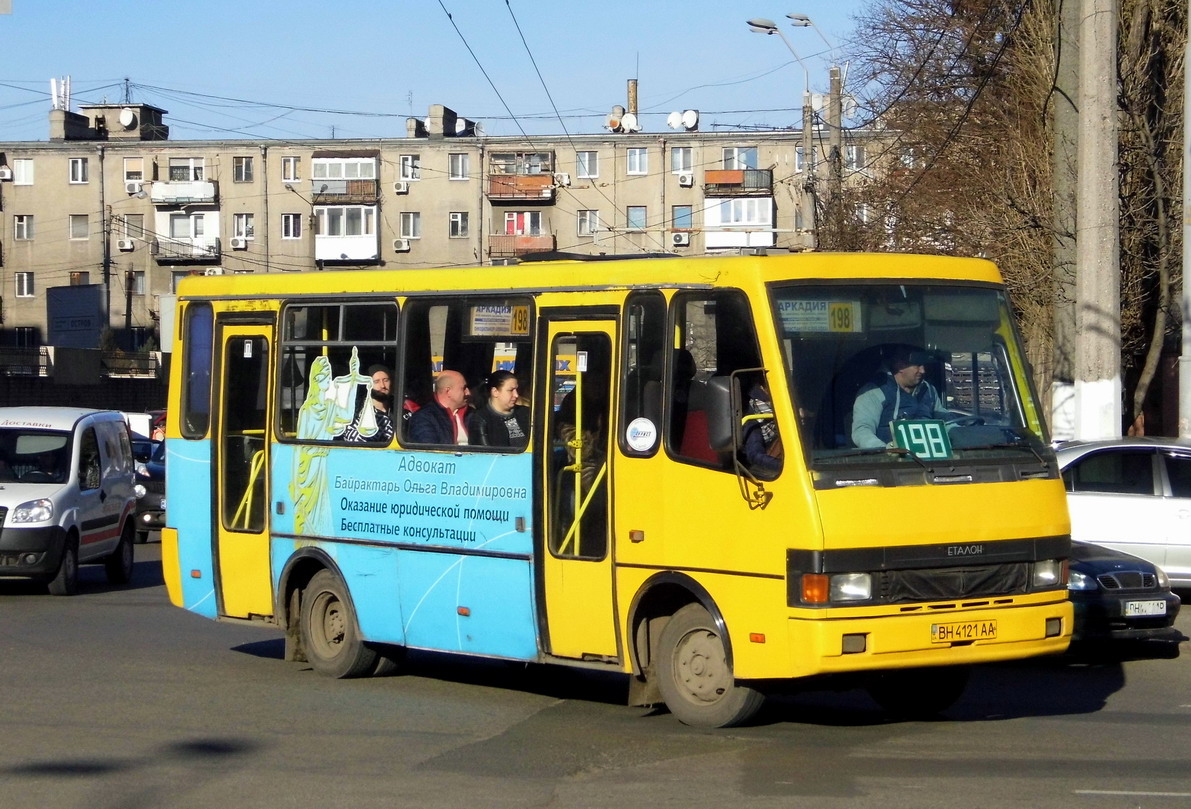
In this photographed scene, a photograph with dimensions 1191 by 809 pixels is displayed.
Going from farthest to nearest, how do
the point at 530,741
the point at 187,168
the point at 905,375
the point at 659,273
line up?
the point at 187,168 < the point at 659,273 < the point at 530,741 < the point at 905,375

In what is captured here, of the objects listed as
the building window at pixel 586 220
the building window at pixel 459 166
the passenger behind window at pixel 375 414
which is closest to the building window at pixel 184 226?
the building window at pixel 459 166

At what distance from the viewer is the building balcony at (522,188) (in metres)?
69.1

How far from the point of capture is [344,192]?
70812mm

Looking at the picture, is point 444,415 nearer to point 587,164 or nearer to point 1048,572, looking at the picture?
point 1048,572

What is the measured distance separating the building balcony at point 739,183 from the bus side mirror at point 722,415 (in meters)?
59.4

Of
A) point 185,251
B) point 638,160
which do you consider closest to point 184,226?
point 185,251

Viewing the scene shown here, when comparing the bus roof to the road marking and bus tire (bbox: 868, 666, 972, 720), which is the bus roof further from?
the road marking

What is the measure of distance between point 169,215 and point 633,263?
221 ft

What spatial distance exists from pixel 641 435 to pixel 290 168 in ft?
216

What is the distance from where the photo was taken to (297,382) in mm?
11133

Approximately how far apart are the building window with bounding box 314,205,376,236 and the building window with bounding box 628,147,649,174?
11.8 meters

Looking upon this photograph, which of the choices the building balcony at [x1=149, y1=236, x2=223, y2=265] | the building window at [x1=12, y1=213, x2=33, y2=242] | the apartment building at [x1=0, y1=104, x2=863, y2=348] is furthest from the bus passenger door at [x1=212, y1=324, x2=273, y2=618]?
the building window at [x1=12, y1=213, x2=33, y2=242]

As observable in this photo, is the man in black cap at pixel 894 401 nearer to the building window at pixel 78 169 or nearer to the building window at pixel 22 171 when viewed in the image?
the building window at pixel 78 169

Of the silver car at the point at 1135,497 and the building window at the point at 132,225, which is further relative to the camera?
the building window at the point at 132,225
